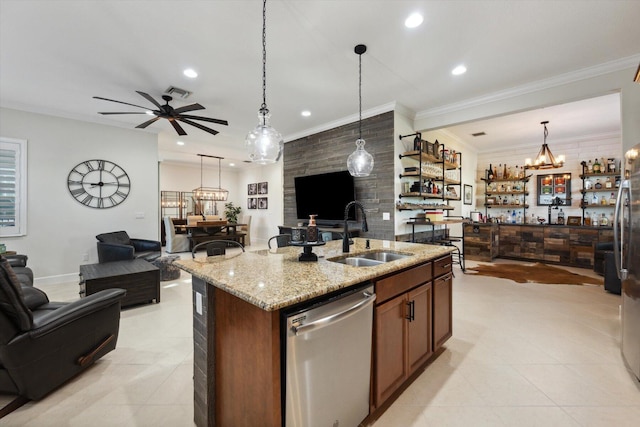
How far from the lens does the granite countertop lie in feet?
3.83

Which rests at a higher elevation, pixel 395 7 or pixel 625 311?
pixel 395 7

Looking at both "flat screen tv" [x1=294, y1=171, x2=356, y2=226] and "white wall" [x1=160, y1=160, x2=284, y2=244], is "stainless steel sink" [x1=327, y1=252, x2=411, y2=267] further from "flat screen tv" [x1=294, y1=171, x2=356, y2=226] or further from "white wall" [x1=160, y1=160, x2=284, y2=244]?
"white wall" [x1=160, y1=160, x2=284, y2=244]

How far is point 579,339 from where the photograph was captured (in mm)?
2578

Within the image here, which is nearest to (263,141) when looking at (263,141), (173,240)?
(263,141)

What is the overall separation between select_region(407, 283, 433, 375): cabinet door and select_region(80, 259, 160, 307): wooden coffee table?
320 cm

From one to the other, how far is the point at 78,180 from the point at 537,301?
7364mm

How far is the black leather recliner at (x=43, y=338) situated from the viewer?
5.27ft

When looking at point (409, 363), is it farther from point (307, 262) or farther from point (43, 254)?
point (43, 254)

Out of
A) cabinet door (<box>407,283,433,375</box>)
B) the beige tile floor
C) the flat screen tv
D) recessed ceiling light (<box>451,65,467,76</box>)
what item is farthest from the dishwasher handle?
the flat screen tv

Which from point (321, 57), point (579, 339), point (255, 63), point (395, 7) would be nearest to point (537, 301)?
point (579, 339)

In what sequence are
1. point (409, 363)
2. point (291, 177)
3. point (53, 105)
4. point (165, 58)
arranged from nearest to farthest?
point (409, 363) < point (165, 58) < point (53, 105) < point (291, 177)

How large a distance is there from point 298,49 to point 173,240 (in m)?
6.34

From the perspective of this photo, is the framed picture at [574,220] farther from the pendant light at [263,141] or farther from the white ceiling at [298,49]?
the pendant light at [263,141]

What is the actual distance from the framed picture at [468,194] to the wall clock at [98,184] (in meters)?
7.49
